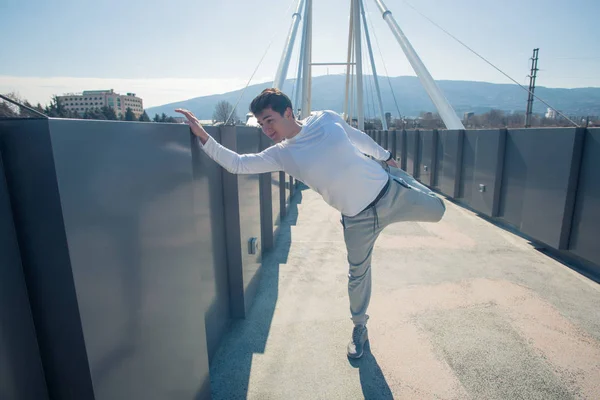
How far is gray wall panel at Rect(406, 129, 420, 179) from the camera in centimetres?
1130

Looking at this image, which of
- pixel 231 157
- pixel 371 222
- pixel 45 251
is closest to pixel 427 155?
pixel 371 222

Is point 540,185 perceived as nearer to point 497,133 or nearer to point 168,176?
point 497,133

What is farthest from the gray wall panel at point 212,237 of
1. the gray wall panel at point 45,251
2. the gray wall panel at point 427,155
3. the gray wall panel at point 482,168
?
the gray wall panel at point 427,155

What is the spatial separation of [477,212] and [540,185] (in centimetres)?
242

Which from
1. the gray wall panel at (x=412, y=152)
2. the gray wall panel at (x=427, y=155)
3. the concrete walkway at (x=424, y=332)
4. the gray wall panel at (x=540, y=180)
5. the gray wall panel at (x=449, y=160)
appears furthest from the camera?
the gray wall panel at (x=412, y=152)

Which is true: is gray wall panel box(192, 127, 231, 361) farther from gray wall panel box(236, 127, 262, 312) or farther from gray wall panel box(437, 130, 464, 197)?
gray wall panel box(437, 130, 464, 197)

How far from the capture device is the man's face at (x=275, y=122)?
2.38 metres

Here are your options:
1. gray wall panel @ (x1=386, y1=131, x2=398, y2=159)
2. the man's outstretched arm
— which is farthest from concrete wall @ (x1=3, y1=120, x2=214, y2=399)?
gray wall panel @ (x1=386, y1=131, x2=398, y2=159)

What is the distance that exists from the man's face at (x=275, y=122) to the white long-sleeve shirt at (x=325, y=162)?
9 centimetres

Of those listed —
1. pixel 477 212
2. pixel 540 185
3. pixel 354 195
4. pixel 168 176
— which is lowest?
pixel 477 212

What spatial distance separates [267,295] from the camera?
3.63 m

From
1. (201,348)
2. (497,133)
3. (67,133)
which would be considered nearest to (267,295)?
(201,348)

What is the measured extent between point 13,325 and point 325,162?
1779 millimetres

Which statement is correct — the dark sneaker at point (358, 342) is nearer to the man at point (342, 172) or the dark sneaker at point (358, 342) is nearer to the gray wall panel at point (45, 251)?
the man at point (342, 172)
